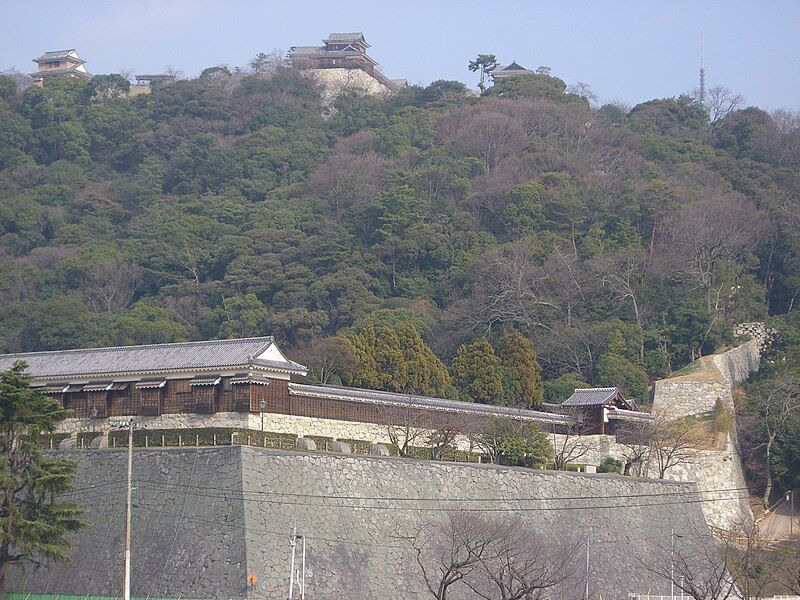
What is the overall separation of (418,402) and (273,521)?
32.0ft

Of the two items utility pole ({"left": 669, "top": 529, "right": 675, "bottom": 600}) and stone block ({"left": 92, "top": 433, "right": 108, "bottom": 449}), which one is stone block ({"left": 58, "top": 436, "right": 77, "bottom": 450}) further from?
utility pole ({"left": 669, "top": 529, "right": 675, "bottom": 600})

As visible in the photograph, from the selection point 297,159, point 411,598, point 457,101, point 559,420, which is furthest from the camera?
point 457,101

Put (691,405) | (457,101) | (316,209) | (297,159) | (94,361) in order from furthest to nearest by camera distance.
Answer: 1. (457,101)
2. (297,159)
3. (316,209)
4. (691,405)
5. (94,361)

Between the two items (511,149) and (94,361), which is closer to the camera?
(94,361)

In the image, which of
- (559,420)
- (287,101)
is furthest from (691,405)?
(287,101)

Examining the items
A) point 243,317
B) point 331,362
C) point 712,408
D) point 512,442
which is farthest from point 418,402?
point 243,317

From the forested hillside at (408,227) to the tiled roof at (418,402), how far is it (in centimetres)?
337

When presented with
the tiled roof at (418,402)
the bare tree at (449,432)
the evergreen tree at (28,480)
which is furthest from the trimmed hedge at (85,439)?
the bare tree at (449,432)

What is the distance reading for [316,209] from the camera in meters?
63.8

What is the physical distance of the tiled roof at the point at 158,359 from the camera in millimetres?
32750

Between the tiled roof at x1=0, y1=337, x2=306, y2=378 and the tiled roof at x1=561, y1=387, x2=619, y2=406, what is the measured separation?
10.6 m

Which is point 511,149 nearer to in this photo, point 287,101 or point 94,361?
point 287,101

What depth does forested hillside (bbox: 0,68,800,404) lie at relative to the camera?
1959 inches

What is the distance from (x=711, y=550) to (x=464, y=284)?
20.3 meters
